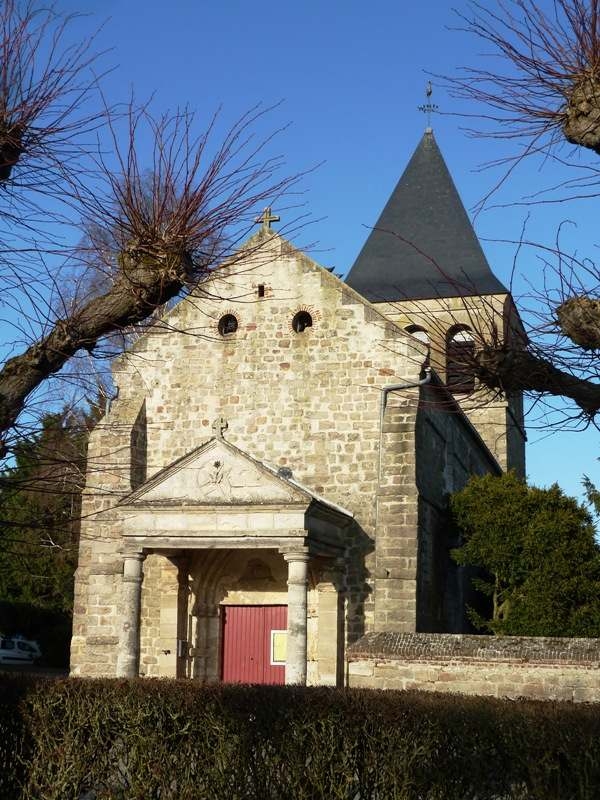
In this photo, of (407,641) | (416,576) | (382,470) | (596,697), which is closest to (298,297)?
(382,470)

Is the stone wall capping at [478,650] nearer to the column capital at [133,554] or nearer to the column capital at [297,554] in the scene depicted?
the column capital at [297,554]

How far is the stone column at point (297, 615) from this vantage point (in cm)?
1488

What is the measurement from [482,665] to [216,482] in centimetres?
487

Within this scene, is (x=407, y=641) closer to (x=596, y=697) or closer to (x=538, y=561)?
(x=596, y=697)

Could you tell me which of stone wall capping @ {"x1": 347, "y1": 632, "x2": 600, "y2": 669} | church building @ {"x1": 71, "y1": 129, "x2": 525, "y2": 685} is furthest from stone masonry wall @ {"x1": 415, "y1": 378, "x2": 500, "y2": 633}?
stone wall capping @ {"x1": 347, "y1": 632, "x2": 600, "y2": 669}

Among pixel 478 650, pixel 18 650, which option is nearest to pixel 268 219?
pixel 478 650

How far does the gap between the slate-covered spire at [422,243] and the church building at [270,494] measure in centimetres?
915

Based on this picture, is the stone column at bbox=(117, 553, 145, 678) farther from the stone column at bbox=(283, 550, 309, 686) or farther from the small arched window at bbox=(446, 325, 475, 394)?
the small arched window at bbox=(446, 325, 475, 394)

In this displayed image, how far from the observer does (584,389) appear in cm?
736

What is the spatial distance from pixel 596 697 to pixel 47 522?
7.70 m

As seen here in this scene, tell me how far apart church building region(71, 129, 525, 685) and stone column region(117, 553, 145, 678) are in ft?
0.11

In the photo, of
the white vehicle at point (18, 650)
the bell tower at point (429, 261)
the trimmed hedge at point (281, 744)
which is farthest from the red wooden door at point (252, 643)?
the white vehicle at point (18, 650)

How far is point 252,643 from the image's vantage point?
1748 centimetres

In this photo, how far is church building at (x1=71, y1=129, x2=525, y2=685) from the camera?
15680mm
